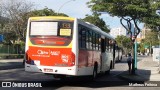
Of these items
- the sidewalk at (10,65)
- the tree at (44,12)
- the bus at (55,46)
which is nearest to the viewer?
the bus at (55,46)

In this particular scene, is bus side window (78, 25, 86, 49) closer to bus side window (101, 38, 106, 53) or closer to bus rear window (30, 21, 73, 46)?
bus rear window (30, 21, 73, 46)

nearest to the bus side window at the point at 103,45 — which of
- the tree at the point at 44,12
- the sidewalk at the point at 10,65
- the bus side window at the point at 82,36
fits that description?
the bus side window at the point at 82,36

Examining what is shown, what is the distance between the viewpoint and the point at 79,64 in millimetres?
17891

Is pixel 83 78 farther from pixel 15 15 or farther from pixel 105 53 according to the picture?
pixel 15 15

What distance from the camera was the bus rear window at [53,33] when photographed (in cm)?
1772

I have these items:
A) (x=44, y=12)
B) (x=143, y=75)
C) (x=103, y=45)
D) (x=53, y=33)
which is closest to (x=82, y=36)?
(x=53, y=33)

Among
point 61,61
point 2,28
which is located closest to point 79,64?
point 61,61

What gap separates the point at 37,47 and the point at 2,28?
6080 centimetres

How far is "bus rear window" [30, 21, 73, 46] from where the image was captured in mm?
17719

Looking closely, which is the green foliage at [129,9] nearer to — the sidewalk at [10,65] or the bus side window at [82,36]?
the bus side window at [82,36]

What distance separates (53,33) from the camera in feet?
58.4

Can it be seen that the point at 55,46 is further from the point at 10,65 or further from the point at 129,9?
the point at 10,65

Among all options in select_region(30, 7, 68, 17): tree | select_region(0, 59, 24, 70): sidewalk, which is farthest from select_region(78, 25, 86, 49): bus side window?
select_region(30, 7, 68, 17): tree

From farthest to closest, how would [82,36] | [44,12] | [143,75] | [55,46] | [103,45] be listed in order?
[44,12]
[143,75]
[103,45]
[82,36]
[55,46]
